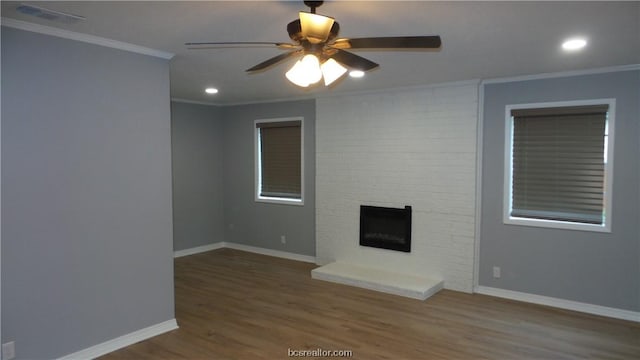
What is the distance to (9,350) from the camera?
110 inches

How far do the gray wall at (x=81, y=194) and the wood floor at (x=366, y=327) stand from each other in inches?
19.4

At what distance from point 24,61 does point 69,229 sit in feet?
3.86

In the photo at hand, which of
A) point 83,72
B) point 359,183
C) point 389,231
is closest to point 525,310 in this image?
point 389,231

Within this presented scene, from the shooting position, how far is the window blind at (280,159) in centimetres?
646

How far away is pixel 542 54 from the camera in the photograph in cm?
354

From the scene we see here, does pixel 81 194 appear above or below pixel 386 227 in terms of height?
above

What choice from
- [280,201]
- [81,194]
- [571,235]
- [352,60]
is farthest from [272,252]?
[352,60]

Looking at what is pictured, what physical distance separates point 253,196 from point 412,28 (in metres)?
4.56

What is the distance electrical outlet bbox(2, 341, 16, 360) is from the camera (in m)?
2.76

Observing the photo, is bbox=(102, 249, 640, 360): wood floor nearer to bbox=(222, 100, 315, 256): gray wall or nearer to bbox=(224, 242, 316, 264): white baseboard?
bbox=(224, 242, 316, 264): white baseboard

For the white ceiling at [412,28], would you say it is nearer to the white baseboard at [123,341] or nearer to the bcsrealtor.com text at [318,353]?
the white baseboard at [123,341]

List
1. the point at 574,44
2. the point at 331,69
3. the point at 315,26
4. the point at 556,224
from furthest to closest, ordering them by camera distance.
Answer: the point at 556,224 → the point at 574,44 → the point at 331,69 → the point at 315,26

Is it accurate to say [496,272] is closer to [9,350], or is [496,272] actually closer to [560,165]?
[560,165]

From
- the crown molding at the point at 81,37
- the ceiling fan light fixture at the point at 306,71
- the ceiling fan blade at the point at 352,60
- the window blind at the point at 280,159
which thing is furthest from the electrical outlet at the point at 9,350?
the window blind at the point at 280,159
